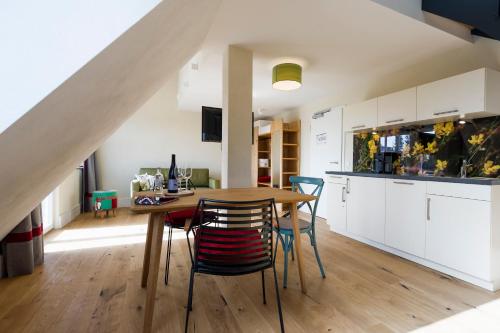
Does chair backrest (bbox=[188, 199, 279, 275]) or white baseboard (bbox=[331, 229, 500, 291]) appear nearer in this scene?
chair backrest (bbox=[188, 199, 279, 275])

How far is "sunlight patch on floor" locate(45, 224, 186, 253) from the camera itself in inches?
115

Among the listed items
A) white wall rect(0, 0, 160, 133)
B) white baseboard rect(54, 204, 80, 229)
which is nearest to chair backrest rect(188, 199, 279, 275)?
white wall rect(0, 0, 160, 133)

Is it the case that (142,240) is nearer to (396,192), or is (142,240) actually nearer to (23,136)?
(23,136)

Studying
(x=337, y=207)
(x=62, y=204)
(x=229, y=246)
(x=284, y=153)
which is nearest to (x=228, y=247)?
(x=229, y=246)

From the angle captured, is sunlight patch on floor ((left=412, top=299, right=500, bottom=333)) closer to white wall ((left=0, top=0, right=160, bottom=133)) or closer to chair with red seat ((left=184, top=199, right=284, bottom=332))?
chair with red seat ((left=184, top=199, right=284, bottom=332))

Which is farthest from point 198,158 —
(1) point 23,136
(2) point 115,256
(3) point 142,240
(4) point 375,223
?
(1) point 23,136

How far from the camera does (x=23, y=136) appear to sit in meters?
0.84

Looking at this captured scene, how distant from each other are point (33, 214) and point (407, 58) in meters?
4.57

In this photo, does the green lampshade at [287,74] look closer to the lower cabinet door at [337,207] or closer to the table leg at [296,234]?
the lower cabinet door at [337,207]

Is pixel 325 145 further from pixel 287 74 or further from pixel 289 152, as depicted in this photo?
pixel 287 74

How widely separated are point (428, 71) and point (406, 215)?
189 centimetres

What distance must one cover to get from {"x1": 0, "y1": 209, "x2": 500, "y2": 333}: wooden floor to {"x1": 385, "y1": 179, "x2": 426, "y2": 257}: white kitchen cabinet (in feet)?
0.70

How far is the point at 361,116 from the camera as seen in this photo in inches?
138

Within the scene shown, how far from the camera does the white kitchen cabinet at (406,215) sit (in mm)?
2496
